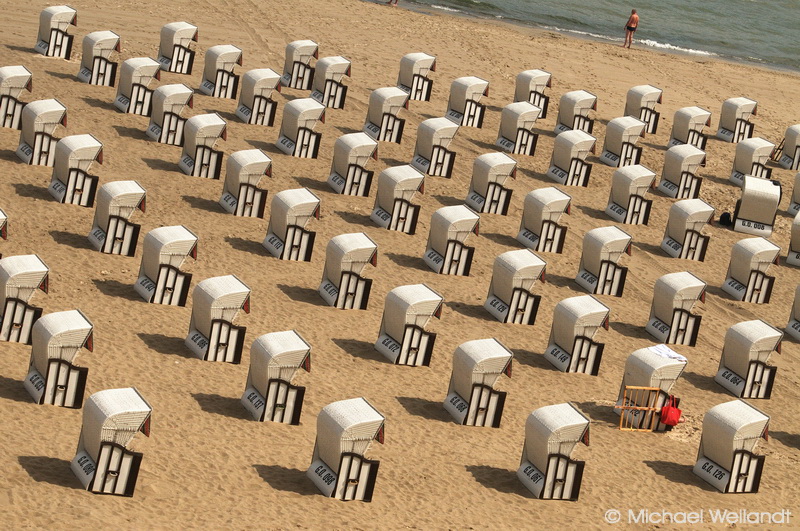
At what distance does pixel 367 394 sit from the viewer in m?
27.9

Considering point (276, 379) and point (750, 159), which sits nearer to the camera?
point (276, 379)

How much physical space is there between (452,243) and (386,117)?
1027 cm

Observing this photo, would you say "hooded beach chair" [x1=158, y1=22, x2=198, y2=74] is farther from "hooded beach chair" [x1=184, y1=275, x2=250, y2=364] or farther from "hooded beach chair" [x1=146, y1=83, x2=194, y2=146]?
"hooded beach chair" [x1=184, y1=275, x2=250, y2=364]

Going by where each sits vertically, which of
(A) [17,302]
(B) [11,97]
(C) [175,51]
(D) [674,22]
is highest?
(D) [674,22]

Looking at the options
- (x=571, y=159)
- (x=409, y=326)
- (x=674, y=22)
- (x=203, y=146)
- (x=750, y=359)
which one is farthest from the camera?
(x=674, y=22)

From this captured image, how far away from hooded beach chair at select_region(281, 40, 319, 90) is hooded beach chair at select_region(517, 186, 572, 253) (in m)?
13.8

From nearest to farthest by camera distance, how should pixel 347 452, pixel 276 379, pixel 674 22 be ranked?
1. pixel 347 452
2. pixel 276 379
3. pixel 674 22

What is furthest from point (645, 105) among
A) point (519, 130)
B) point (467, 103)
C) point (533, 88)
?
point (467, 103)

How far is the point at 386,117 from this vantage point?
43.8 m

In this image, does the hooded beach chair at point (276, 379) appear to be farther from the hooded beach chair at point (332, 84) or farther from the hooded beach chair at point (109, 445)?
the hooded beach chair at point (332, 84)

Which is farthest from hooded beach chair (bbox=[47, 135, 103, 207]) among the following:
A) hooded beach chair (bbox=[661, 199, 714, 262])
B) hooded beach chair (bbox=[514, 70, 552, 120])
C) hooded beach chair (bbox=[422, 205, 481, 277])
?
hooded beach chair (bbox=[514, 70, 552, 120])

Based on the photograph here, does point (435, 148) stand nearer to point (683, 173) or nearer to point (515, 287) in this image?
point (683, 173)

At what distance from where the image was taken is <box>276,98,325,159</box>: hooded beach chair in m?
41.0

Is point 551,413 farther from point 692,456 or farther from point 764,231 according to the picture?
point 764,231
